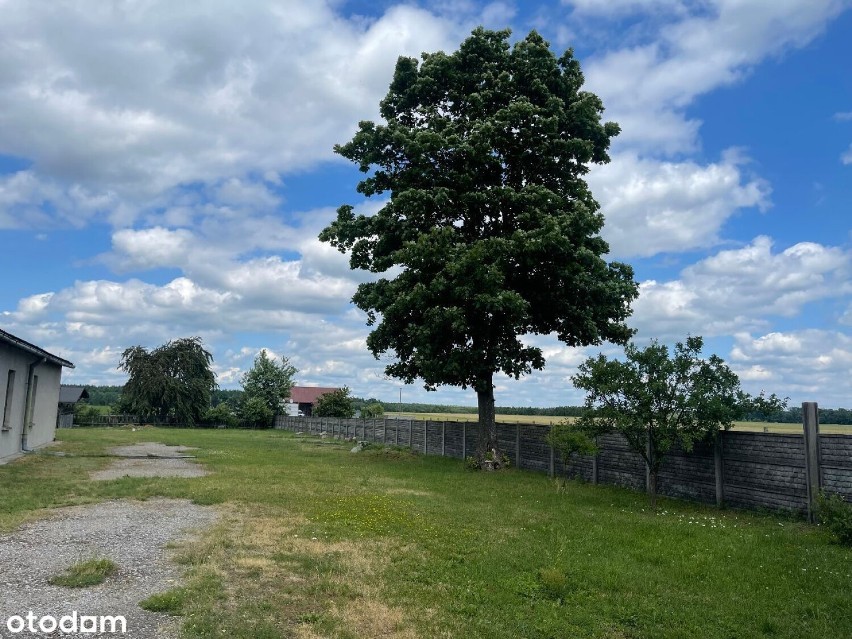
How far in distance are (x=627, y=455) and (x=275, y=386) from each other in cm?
6136

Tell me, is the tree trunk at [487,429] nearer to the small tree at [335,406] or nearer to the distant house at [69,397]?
the small tree at [335,406]

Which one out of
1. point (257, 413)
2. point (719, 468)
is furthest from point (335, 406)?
point (719, 468)

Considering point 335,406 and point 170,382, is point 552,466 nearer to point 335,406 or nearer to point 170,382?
point 335,406

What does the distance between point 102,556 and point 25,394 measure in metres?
17.3

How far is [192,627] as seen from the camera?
5.29 m

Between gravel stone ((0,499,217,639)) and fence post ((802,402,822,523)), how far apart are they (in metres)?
10.2

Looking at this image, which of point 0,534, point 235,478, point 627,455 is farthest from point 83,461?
point 627,455

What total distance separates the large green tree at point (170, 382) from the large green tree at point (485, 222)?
43.5 m

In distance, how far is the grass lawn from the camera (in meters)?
5.84

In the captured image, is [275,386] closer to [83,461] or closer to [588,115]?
[83,461]

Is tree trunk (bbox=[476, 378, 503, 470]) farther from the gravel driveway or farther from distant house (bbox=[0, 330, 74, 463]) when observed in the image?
distant house (bbox=[0, 330, 74, 463])

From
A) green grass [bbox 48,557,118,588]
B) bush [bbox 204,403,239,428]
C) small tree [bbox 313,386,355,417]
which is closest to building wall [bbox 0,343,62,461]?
green grass [bbox 48,557,118,588]

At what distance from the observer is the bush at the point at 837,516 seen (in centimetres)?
923

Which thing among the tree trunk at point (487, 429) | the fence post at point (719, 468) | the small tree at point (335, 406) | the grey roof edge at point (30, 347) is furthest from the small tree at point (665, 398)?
the small tree at point (335, 406)
